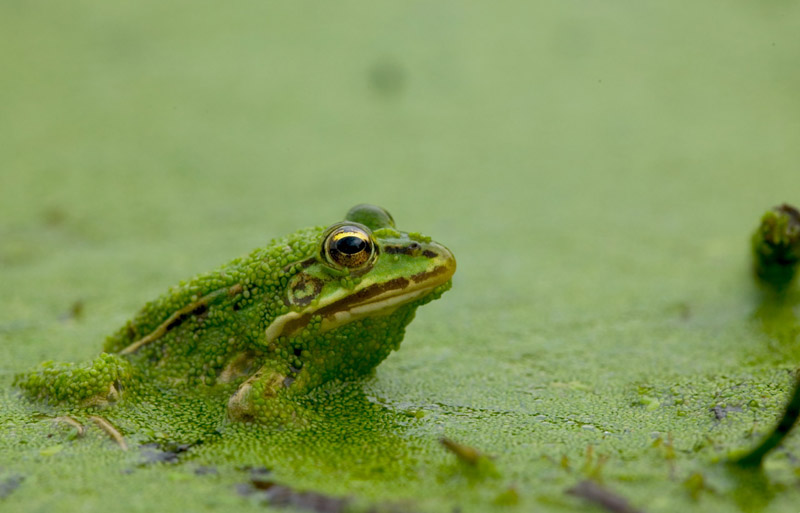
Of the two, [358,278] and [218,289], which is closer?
[358,278]

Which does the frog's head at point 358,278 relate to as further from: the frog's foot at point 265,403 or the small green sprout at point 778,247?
the small green sprout at point 778,247

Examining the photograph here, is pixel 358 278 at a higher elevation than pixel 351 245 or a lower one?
lower

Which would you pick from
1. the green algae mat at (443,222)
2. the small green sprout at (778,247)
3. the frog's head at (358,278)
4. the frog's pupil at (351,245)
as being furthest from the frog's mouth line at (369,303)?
the small green sprout at (778,247)

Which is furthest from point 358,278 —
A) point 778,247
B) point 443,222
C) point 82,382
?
point 443,222

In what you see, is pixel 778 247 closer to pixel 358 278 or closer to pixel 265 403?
pixel 358 278

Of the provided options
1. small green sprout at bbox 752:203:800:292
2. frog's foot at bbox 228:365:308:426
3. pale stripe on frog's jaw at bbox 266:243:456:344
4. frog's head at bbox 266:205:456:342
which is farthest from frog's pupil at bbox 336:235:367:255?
small green sprout at bbox 752:203:800:292
